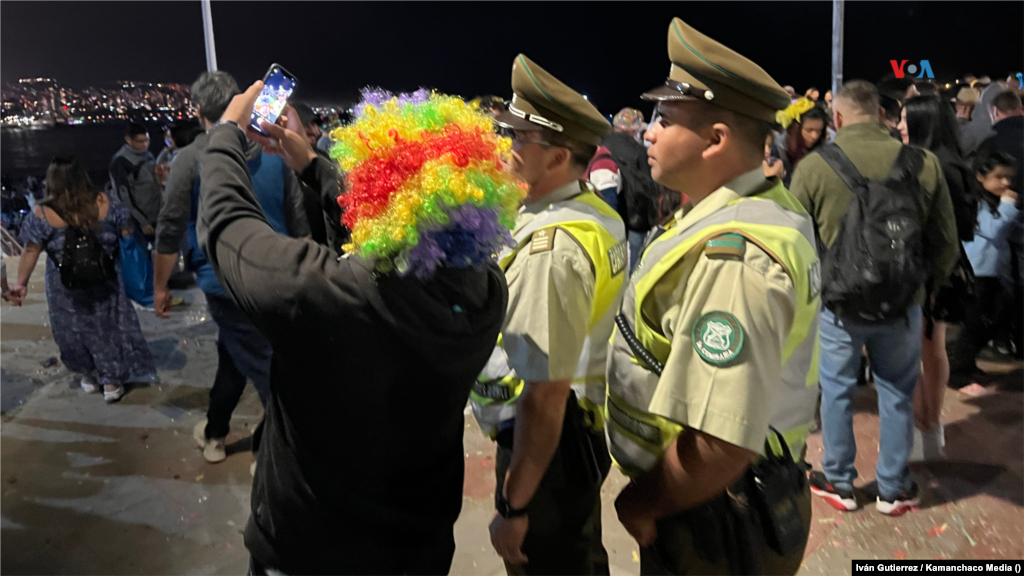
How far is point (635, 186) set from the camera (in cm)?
521

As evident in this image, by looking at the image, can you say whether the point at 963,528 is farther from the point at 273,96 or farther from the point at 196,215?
the point at 196,215

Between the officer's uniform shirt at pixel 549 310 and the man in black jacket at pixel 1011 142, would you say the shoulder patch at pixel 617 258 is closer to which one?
the officer's uniform shirt at pixel 549 310

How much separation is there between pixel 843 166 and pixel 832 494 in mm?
1632

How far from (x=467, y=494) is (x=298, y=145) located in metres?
2.01

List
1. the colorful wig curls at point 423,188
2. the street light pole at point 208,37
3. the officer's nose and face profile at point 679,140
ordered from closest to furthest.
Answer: the colorful wig curls at point 423,188 < the officer's nose and face profile at point 679,140 < the street light pole at point 208,37

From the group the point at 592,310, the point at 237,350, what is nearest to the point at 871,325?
the point at 592,310

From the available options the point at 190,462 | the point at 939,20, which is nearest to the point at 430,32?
the point at 939,20

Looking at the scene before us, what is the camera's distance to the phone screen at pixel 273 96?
1.94m

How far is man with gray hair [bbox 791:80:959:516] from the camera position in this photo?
275 cm

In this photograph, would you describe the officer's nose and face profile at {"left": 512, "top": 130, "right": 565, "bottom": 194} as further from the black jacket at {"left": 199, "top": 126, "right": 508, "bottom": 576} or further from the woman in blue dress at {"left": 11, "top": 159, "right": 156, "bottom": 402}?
the woman in blue dress at {"left": 11, "top": 159, "right": 156, "bottom": 402}

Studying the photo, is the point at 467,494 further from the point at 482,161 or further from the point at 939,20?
the point at 939,20

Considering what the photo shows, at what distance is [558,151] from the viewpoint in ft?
6.34

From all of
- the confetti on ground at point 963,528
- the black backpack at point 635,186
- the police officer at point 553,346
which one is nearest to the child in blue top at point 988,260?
the confetti on ground at point 963,528

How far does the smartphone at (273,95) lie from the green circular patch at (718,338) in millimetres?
1527
